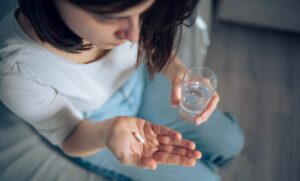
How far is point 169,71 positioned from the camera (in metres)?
1.00

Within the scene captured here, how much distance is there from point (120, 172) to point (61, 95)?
0.25 metres

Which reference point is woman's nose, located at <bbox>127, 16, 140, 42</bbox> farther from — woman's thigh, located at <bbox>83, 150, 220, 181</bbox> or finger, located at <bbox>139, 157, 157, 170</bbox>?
woman's thigh, located at <bbox>83, 150, 220, 181</bbox>

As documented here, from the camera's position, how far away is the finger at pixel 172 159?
0.80m

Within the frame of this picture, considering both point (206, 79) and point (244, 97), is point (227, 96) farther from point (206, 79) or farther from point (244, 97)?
point (206, 79)

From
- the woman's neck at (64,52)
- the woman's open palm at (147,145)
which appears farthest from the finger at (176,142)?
the woman's neck at (64,52)

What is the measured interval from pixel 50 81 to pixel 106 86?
0.18 metres

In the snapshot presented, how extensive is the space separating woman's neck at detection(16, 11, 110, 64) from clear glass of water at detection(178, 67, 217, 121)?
25cm

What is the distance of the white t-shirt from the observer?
2.28ft

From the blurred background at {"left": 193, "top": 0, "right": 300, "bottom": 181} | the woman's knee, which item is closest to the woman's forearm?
the woman's knee

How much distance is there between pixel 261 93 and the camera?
1.62 meters

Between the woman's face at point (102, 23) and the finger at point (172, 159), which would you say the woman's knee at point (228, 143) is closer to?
the finger at point (172, 159)

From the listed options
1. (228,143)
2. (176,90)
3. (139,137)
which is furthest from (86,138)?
(228,143)

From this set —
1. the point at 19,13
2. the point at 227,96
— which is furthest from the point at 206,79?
the point at 227,96

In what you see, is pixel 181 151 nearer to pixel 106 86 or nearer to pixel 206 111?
pixel 206 111
